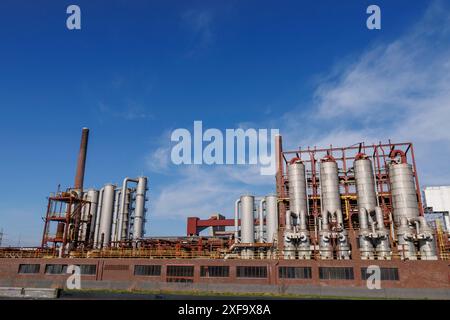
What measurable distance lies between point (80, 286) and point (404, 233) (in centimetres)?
3655

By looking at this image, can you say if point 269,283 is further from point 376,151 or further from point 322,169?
point 376,151

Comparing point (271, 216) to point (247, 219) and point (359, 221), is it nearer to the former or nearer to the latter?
point (247, 219)

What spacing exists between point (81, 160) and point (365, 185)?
162ft

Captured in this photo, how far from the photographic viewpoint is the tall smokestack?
6033cm

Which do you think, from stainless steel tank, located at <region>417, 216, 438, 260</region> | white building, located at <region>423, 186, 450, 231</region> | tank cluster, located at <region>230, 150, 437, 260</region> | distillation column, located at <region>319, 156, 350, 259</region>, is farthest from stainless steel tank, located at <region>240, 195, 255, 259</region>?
white building, located at <region>423, 186, 450, 231</region>

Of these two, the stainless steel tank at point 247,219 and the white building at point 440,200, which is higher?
the white building at point 440,200

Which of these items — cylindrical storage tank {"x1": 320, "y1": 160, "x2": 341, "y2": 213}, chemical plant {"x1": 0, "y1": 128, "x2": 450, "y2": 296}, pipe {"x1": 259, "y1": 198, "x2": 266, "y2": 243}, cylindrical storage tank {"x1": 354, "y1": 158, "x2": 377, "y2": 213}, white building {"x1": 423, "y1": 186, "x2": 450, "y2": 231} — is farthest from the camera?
white building {"x1": 423, "y1": 186, "x2": 450, "y2": 231}

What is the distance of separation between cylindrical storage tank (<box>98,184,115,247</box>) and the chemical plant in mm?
2478

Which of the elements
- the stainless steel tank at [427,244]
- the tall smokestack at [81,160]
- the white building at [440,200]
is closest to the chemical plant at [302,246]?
the stainless steel tank at [427,244]

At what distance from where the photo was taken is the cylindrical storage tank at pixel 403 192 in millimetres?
38500

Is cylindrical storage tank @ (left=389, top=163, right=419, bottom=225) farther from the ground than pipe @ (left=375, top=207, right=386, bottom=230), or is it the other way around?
cylindrical storage tank @ (left=389, top=163, right=419, bottom=225)

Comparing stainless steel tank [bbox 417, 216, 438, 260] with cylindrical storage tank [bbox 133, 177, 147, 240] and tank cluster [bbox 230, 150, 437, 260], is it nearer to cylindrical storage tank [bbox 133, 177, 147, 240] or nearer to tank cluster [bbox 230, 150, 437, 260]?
tank cluster [bbox 230, 150, 437, 260]

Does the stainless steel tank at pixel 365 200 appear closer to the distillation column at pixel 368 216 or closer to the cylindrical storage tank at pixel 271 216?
the distillation column at pixel 368 216
